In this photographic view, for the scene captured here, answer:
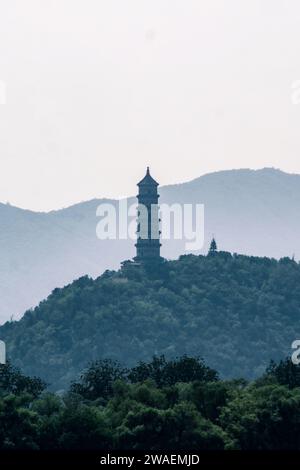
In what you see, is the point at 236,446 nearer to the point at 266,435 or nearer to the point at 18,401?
the point at 266,435

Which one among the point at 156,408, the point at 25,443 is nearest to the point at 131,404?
the point at 156,408
